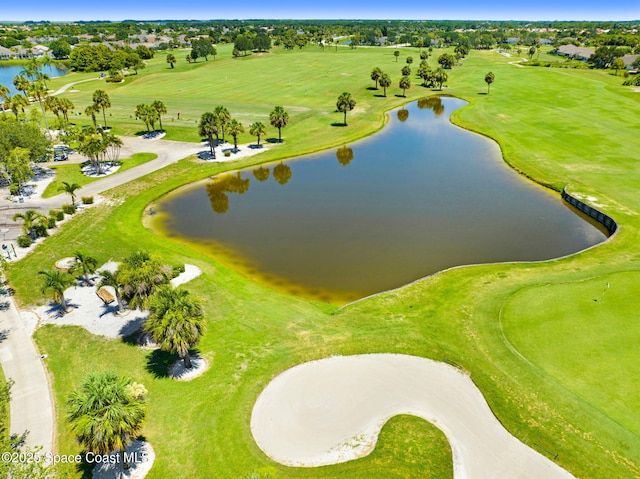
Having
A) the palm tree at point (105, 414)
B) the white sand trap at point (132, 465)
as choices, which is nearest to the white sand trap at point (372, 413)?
the white sand trap at point (132, 465)

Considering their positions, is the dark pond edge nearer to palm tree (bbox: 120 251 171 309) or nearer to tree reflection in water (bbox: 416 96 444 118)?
palm tree (bbox: 120 251 171 309)

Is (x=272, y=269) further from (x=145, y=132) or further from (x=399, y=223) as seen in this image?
(x=145, y=132)

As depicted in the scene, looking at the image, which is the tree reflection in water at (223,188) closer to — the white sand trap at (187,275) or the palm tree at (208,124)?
the palm tree at (208,124)

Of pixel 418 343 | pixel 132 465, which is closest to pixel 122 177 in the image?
pixel 132 465

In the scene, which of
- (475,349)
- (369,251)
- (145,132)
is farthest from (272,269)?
(145,132)

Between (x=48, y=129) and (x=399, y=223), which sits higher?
(x=48, y=129)

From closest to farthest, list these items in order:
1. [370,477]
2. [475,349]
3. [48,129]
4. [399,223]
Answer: [370,477]
[475,349]
[399,223]
[48,129]
